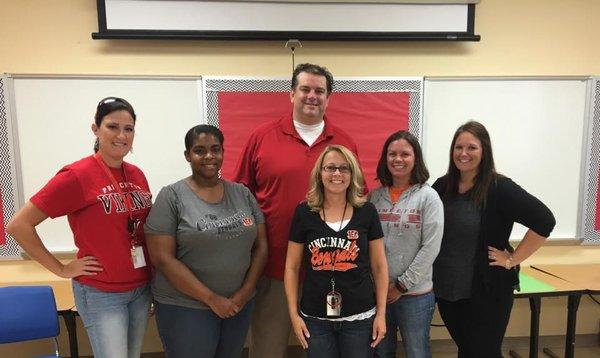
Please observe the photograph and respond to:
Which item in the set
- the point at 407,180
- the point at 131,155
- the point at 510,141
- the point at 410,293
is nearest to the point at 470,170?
the point at 407,180

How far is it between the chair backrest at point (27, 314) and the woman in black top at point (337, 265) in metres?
1.40

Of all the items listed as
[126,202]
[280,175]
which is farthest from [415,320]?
[126,202]

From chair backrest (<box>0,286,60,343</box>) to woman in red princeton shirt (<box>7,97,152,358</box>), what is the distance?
665mm

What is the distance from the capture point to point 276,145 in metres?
1.89

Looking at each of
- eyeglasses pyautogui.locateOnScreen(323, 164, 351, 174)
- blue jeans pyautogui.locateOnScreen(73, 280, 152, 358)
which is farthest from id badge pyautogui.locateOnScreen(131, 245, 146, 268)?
eyeglasses pyautogui.locateOnScreen(323, 164, 351, 174)

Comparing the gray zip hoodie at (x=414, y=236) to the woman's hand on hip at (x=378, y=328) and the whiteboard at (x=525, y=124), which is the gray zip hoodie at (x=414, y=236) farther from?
the whiteboard at (x=525, y=124)

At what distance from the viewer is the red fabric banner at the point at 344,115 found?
264 cm

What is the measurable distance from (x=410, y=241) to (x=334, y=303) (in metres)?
0.48

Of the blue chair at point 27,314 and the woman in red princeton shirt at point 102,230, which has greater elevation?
the woman in red princeton shirt at point 102,230

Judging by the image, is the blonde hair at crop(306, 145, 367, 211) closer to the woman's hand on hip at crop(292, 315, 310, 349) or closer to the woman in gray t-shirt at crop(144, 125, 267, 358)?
the woman in gray t-shirt at crop(144, 125, 267, 358)

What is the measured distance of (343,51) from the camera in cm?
268

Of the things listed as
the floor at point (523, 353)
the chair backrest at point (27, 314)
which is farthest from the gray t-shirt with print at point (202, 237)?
the floor at point (523, 353)

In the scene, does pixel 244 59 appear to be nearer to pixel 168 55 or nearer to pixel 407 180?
pixel 168 55

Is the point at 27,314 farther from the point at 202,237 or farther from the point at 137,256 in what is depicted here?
the point at 202,237
